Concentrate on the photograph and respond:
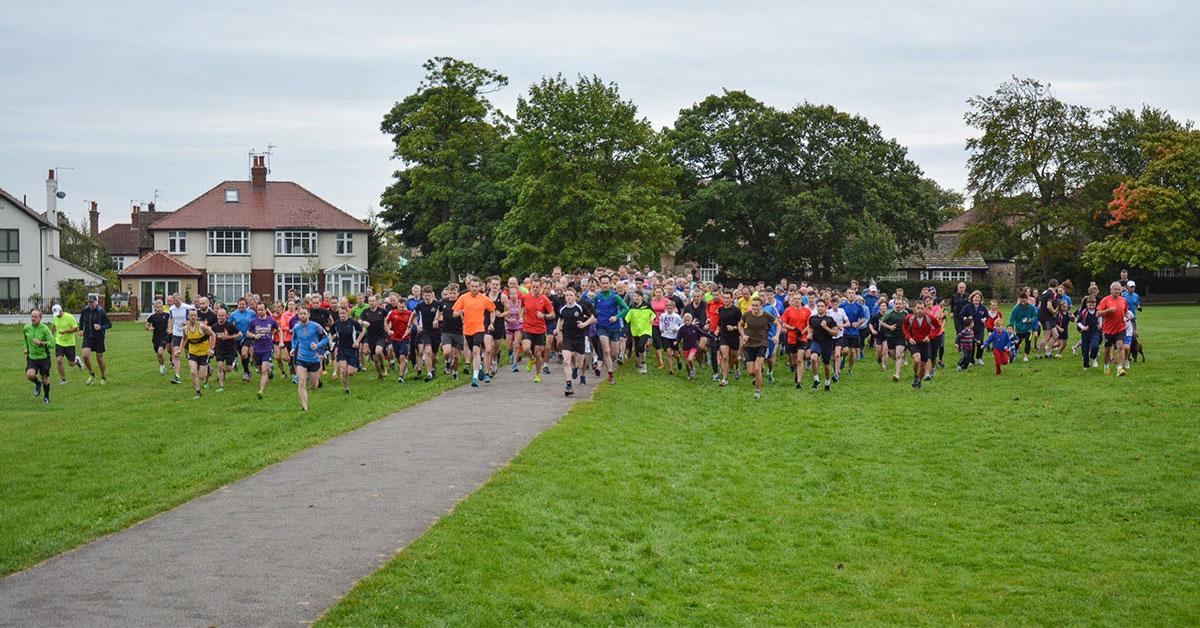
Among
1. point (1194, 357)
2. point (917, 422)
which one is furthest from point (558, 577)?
point (1194, 357)

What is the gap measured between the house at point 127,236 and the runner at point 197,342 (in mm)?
80742

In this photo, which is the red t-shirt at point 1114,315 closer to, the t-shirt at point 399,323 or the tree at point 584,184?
the t-shirt at point 399,323

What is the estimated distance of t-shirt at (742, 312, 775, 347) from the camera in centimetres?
2002

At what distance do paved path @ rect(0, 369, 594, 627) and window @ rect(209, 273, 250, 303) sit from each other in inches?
2330

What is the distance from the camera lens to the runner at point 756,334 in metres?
20.0

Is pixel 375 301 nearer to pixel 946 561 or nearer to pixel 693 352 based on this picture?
pixel 693 352

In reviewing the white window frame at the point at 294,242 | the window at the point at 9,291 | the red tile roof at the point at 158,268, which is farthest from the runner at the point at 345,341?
the white window frame at the point at 294,242

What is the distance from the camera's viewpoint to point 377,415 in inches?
655

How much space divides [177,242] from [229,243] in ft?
10.3

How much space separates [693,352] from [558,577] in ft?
45.0

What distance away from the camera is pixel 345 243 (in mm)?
71500

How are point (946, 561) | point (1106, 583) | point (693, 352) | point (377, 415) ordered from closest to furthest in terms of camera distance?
1. point (1106, 583)
2. point (946, 561)
3. point (377, 415)
4. point (693, 352)

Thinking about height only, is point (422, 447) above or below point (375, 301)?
below

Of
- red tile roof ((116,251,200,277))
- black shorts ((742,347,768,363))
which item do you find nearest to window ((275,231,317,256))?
red tile roof ((116,251,200,277))
